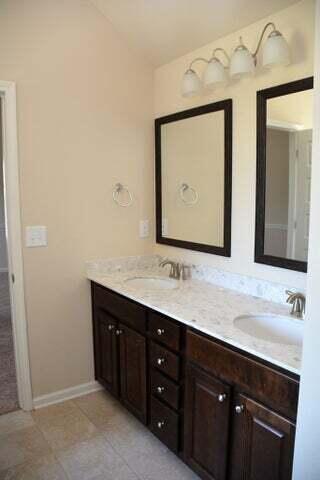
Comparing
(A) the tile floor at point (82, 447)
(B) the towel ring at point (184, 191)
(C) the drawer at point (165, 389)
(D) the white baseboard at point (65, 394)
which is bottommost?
(A) the tile floor at point (82, 447)

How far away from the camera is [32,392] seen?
2463mm

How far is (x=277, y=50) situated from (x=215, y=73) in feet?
1.37

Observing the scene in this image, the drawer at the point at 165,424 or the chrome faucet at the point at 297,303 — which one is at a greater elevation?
the chrome faucet at the point at 297,303

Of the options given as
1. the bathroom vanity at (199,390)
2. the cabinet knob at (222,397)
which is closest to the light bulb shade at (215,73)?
the bathroom vanity at (199,390)

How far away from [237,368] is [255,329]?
333 millimetres

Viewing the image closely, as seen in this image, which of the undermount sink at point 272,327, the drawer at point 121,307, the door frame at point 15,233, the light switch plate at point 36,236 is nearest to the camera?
the undermount sink at point 272,327

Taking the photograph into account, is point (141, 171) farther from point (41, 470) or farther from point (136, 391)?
point (41, 470)

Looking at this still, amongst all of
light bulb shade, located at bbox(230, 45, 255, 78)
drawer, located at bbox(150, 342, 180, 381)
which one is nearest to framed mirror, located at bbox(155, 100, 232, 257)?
Result: light bulb shade, located at bbox(230, 45, 255, 78)

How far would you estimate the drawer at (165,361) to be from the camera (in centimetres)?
185

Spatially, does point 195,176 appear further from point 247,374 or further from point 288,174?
point 247,374

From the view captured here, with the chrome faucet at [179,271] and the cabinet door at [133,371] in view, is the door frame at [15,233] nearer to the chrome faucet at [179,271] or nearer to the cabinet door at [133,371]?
the cabinet door at [133,371]

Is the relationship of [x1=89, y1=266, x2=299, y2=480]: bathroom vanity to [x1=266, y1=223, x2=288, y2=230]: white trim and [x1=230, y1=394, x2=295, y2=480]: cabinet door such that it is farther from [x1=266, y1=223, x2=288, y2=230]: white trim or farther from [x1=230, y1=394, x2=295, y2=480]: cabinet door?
[x1=266, y1=223, x2=288, y2=230]: white trim

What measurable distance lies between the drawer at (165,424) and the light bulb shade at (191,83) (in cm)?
182

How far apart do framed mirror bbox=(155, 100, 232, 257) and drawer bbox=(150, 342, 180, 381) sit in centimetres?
71
